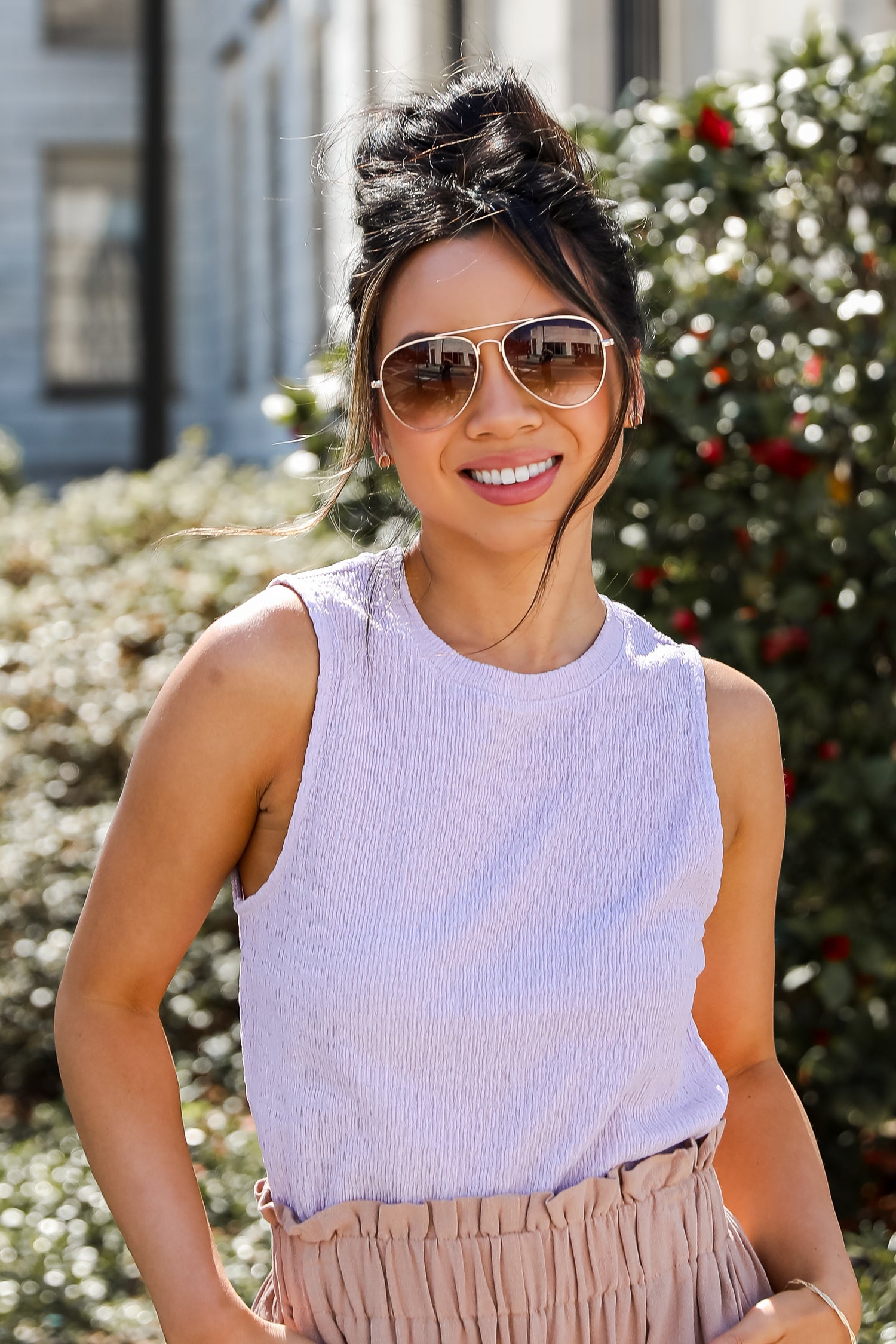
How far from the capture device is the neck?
5.04ft

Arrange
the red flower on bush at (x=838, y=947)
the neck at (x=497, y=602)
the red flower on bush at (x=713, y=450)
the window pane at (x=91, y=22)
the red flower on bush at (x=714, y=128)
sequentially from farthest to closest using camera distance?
the window pane at (x=91, y=22), the red flower on bush at (x=714, y=128), the red flower on bush at (x=713, y=450), the red flower on bush at (x=838, y=947), the neck at (x=497, y=602)

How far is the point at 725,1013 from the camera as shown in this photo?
1649 millimetres

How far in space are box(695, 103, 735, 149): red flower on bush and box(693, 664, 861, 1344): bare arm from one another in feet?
7.54

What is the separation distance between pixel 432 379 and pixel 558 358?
0.39 feet

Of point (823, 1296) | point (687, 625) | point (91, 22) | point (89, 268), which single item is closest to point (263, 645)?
point (823, 1296)

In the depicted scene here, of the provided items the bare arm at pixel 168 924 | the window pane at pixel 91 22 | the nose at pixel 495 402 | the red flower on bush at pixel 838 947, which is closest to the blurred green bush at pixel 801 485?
the red flower on bush at pixel 838 947

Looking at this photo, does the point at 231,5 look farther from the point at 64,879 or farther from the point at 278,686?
the point at 278,686

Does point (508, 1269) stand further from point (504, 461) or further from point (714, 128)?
point (714, 128)

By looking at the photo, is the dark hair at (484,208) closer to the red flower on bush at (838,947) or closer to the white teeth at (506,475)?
the white teeth at (506,475)

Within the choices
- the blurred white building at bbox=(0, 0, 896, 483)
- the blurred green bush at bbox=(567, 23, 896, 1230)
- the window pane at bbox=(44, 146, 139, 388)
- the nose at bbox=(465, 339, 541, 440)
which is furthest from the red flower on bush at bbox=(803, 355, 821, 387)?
the window pane at bbox=(44, 146, 139, 388)

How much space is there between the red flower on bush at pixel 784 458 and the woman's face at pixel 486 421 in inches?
72.7

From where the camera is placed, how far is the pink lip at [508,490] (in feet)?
4.78

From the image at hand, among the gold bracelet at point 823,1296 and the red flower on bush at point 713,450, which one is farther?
the red flower on bush at point 713,450

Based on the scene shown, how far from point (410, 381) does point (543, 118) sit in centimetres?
33
